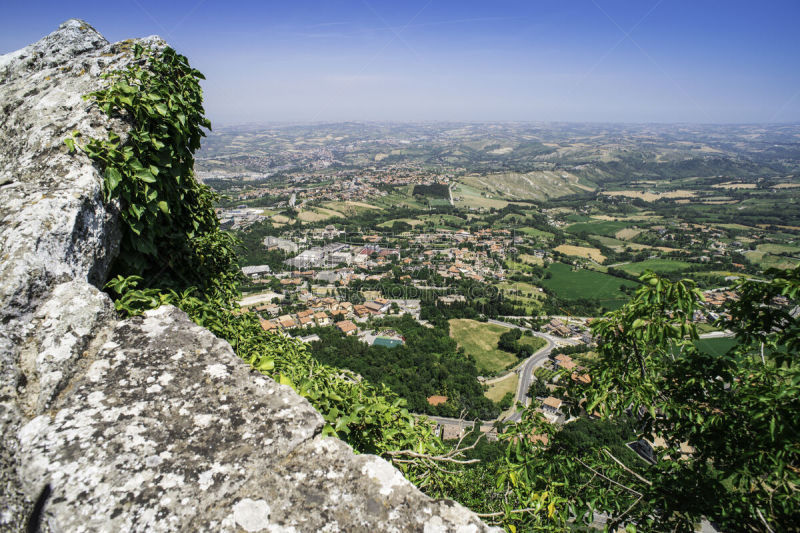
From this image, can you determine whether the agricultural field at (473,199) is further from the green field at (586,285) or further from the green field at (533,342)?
the green field at (533,342)

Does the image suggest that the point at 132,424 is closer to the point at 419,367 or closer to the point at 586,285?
the point at 419,367

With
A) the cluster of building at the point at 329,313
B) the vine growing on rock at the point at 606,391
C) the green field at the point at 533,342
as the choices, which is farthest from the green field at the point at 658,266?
the vine growing on rock at the point at 606,391

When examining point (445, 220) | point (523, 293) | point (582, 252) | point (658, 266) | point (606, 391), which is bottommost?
point (523, 293)

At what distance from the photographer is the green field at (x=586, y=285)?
6431cm

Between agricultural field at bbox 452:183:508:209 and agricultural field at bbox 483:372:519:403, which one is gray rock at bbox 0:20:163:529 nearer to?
agricultural field at bbox 483:372:519:403

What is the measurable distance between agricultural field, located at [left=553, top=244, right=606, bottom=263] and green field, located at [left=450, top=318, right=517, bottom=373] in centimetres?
4568

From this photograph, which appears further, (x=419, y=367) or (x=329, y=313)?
(x=329, y=313)

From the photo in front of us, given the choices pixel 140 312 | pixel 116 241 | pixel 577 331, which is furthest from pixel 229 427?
pixel 577 331

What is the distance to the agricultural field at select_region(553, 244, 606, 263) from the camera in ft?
286

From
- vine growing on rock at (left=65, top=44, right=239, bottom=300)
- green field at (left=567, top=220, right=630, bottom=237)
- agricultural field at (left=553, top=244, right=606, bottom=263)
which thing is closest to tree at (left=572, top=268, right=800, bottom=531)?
vine growing on rock at (left=65, top=44, right=239, bottom=300)

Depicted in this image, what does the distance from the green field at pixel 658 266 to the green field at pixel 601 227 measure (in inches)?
1041

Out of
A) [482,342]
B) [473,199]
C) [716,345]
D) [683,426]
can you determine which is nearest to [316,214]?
[473,199]

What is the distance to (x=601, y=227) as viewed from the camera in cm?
11475

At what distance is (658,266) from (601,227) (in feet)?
139
